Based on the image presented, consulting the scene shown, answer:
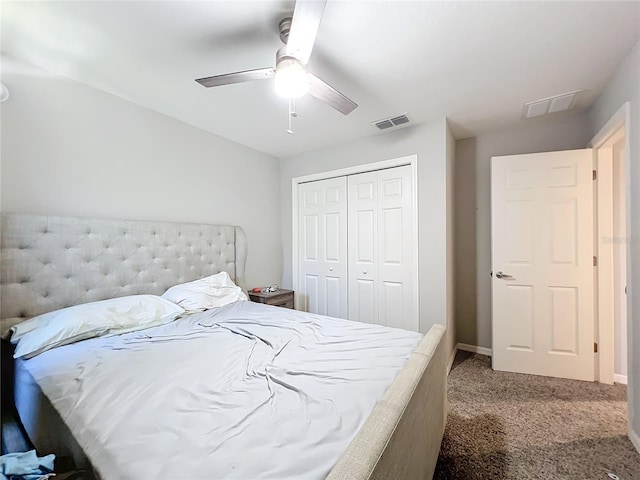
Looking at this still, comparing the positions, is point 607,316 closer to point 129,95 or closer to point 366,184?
point 366,184

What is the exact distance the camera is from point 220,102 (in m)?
2.22

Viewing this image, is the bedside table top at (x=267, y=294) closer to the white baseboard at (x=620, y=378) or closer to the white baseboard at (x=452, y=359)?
the white baseboard at (x=452, y=359)

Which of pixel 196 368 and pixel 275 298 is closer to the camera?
pixel 196 368

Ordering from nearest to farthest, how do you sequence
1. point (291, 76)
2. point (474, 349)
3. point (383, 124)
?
point (291, 76), point (383, 124), point (474, 349)

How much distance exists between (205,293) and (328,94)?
6.27 feet

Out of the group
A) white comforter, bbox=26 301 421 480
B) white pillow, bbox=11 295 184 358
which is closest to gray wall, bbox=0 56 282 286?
white pillow, bbox=11 295 184 358

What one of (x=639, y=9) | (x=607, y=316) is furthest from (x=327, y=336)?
(x=607, y=316)

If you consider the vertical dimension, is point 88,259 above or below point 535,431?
above

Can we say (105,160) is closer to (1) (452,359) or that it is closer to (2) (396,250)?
(2) (396,250)

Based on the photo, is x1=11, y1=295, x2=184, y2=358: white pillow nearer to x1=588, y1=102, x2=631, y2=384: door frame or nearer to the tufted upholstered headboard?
the tufted upholstered headboard

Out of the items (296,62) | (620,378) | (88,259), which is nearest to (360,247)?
(296,62)

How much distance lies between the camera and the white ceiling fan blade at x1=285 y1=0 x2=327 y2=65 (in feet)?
3.49

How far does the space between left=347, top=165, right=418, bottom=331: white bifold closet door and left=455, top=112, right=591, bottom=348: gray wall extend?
834 millimetres

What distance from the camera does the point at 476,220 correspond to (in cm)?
303
